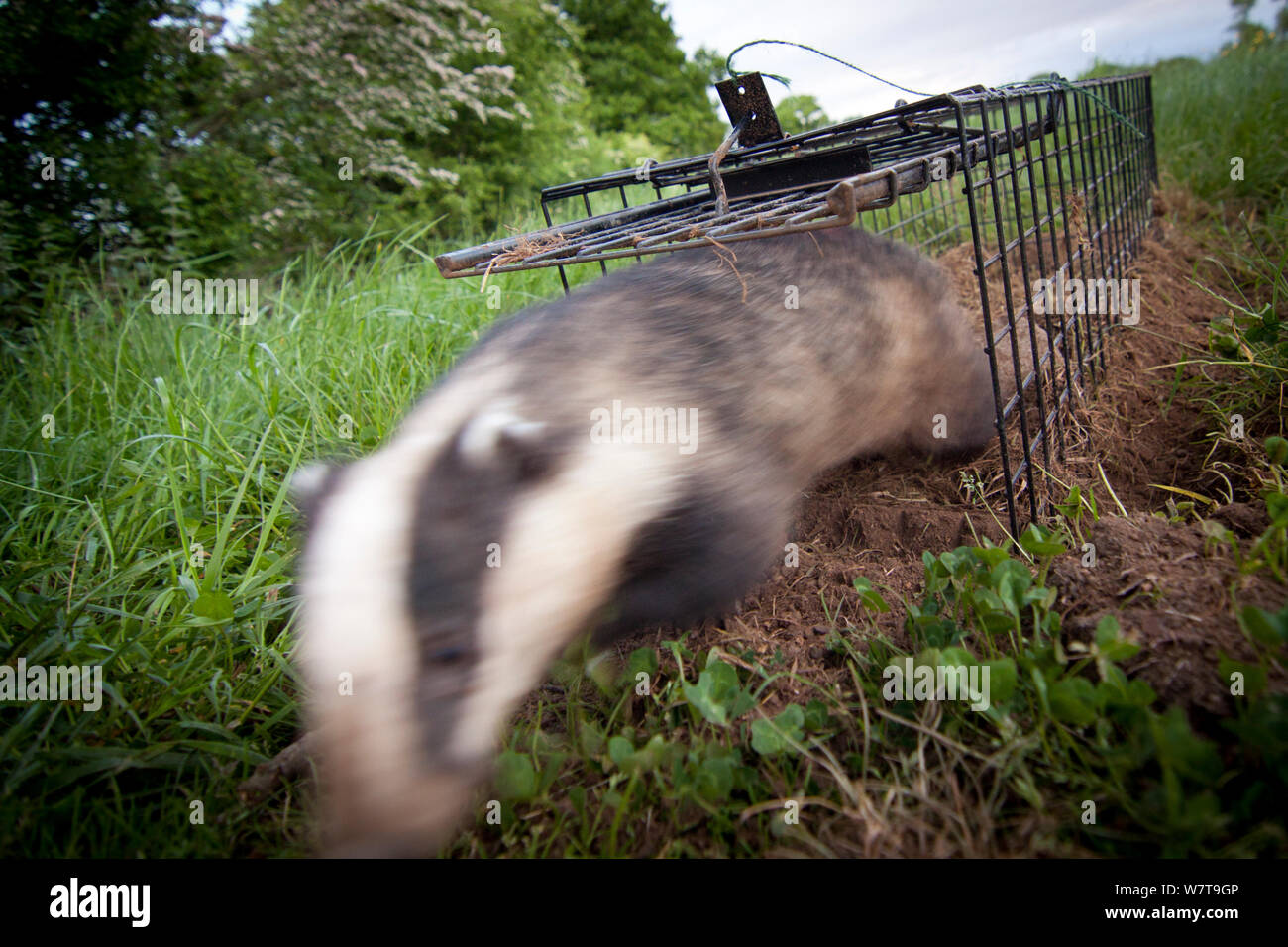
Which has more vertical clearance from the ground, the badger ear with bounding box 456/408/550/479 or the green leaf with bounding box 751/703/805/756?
the badger ear with bounding box 456/408/550/479

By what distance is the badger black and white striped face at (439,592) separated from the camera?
1.44 meters

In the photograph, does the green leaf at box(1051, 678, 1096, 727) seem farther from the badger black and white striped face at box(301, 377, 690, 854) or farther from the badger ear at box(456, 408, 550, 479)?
the badger ear at box(456, 408, 550, 479)

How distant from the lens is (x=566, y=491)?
1.69 m

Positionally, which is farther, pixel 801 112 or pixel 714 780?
pixel 801 112

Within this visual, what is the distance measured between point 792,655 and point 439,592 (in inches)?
41.6

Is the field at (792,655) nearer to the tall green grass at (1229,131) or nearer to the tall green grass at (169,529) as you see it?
the tall green grass at (169,529)

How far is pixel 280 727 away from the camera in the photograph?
2105 millimetres

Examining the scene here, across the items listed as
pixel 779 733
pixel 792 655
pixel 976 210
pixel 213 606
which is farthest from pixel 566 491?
pixel 976 210

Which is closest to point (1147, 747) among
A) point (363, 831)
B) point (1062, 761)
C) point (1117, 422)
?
point (1062, 761)

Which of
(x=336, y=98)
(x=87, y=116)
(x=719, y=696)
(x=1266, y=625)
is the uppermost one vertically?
(x=336, y=98)

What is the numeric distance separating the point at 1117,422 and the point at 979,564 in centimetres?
135

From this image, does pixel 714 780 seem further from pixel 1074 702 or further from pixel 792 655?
pixel 1074 702

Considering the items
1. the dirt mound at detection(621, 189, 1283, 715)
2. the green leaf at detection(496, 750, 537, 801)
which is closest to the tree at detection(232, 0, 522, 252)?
the dirt mound at detection(621, 189, 1283, 715)

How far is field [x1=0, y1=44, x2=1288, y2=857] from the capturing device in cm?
140
